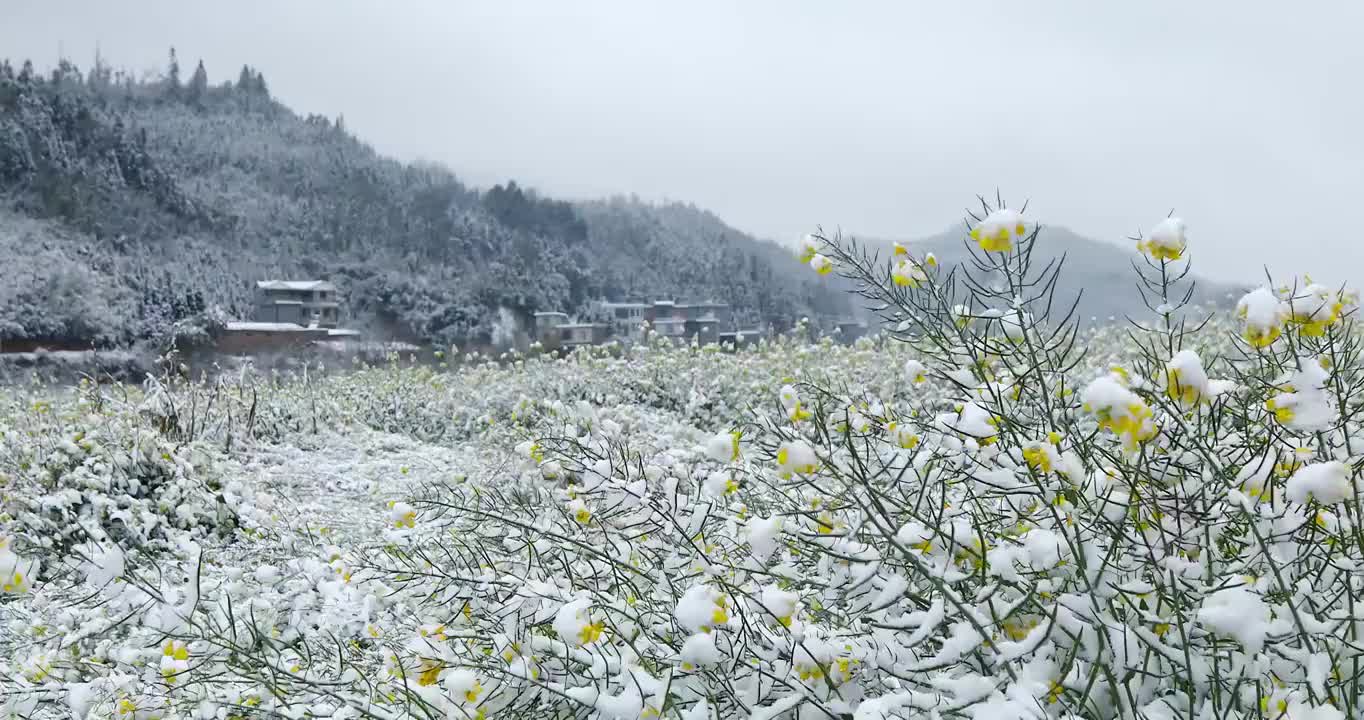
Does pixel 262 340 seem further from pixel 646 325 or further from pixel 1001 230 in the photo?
pixel 1001 230

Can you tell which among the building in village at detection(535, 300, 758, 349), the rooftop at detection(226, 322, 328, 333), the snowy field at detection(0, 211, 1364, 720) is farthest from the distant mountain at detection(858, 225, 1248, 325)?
the rooftop at detection(226, 322, 328, 333)

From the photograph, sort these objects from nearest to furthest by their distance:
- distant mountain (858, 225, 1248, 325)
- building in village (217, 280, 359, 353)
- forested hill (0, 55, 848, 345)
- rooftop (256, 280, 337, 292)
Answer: distant mountain (858, 225, 1248, 325), building in village (217, 280, 359, 353), forested hill (0, 55, 848, 345), rooftop (256, 280, 337, 292)

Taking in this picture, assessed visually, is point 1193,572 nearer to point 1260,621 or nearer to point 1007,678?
point 1260,621

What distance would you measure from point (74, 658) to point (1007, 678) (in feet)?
10.4

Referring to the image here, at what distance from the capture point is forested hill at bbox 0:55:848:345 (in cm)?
1248

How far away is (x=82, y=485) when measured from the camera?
469cm

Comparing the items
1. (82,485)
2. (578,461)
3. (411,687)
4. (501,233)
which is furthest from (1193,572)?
(501,233)

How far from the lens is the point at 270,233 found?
18375 millimetres


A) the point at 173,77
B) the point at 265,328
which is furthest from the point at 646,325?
the point at 173,77

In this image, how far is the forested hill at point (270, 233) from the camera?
Answer: 12484 millimetres

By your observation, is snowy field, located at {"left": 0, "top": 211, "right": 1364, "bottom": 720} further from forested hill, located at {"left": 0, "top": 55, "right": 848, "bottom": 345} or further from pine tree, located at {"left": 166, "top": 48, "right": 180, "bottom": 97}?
pine tree, located at {"left": 166, "top": 48, "right": 180, "bottom": 97}

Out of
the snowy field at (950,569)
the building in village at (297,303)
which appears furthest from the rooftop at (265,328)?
the snowy field at (950,569)

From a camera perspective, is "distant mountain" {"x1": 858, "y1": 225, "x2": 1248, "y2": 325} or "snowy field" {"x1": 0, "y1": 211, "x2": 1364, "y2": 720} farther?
"distant mountain" {"x1": 858, "y1": 225, "x2": 1248, "y2": 325}

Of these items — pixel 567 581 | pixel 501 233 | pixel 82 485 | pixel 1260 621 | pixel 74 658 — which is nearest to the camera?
pixel 1260 621
